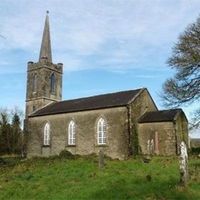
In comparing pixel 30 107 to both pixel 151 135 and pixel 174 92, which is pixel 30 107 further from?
pixel 174 92

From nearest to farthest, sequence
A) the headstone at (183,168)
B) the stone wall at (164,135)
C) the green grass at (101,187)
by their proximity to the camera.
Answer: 1. the green grass at (101,187)
2. the headstone at (183,168)
3. the stone wall at (164,135)

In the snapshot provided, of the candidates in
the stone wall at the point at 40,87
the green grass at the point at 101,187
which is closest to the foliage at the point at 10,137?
the stone wall at the point at 40,87

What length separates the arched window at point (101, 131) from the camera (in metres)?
37.8

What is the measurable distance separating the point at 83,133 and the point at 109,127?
4118 mm

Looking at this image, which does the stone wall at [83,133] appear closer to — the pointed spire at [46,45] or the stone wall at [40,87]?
the stone wall at [40,87]

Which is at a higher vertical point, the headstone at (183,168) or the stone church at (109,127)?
the stone church at (109,127)

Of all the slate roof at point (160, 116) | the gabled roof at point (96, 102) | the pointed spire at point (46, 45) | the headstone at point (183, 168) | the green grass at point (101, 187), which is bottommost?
the green grass at point (101, 187)

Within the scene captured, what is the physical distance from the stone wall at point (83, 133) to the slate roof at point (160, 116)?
2755 millimetres

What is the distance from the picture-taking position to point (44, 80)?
52750 mm

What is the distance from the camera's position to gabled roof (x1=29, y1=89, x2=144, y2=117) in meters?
37.8

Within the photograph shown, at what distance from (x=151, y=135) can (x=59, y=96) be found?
23.2 m

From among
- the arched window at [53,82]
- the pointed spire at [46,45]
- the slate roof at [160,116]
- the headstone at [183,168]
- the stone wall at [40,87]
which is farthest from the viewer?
the pointed spire at [46,45]

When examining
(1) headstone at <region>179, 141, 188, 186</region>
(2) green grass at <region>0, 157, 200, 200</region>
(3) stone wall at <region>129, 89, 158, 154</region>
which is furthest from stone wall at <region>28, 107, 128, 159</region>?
(1) headstone at <region>179, 141, 188, 186</region>

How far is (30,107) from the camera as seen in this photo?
5288 centimetres
